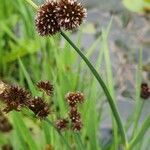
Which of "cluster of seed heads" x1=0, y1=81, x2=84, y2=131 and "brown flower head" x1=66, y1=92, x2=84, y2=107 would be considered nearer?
"cluster of seed heads" x1=0, y1=81, x2=84, y2=131

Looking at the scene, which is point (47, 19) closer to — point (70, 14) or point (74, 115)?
point (70, 14)

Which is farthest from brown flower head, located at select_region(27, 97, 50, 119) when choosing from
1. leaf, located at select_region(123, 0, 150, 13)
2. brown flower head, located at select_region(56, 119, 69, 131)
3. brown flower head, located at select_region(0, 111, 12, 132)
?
leaf, located at select_region(123, 0, 150, 13)

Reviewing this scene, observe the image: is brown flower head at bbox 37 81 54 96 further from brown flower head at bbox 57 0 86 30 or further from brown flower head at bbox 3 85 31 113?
brown flower head at bbox 57 0 86 30

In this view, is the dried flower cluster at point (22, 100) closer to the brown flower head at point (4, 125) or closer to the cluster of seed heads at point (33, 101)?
the cluster of seed heads at point (33, 101)

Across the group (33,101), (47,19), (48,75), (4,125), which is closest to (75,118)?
(33,101)

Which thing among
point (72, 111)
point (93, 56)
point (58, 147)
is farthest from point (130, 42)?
point (72, 111)

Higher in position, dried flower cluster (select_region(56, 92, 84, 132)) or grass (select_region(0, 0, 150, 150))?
grass (select_region(0, 0, 150, 150))

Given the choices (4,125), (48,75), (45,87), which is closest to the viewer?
(45,87)
